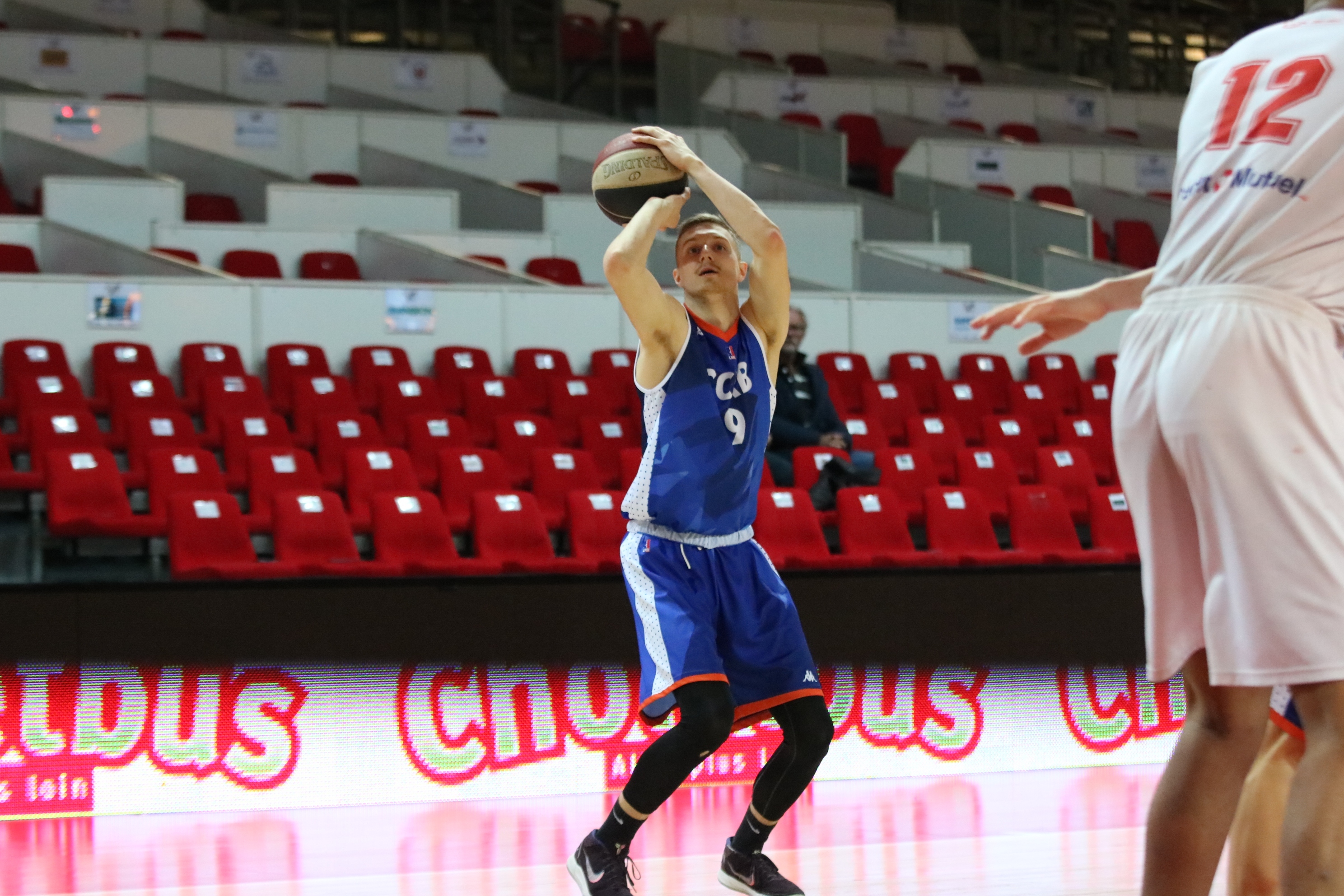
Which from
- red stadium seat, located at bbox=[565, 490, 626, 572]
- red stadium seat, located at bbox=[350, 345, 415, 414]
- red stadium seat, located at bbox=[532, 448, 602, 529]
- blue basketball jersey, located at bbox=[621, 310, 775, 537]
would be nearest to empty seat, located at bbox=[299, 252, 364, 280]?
red stadium seat, located at bbox=[350, 345, 415, 414]

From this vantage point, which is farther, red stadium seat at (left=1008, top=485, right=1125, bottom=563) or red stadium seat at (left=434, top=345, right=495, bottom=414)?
red stadium seat at (left=434, top=345, right=495, bottom=414)

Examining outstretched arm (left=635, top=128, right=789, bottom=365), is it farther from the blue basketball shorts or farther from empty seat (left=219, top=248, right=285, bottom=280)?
empty seat (left=219, top=248, right=285, bottom=280)

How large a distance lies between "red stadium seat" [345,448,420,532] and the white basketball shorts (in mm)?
5505

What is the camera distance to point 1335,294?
203 cm

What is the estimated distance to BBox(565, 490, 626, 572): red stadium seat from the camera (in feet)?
22.7

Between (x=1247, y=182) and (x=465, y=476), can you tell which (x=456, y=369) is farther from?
(x=1247, y=182)

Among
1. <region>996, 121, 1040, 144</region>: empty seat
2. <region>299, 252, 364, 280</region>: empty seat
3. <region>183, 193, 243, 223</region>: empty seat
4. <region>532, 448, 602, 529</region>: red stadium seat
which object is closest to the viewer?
<region>532, 448, 602, 529</region>: red stadium seat

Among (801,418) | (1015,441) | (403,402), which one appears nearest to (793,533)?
(801,418)

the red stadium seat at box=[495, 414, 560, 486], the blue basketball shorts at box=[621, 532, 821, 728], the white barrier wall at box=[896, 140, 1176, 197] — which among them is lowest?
the blue basketball shorts at box=[621, 532, 821, 728]

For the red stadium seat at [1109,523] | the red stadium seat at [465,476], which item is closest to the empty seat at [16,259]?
the red stadium seat at [465,476]

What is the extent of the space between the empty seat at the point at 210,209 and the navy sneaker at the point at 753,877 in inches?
364

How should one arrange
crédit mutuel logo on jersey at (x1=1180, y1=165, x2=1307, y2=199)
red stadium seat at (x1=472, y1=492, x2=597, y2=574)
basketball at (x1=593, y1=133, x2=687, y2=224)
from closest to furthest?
crédit mutuel logo on jersey at (x1=1180, y1=165, x2=1307, y2=199) < basketball at (x1=593, y1=133, x2=687, y2=224) < red stadium seat at (x1=472, y1=492, x2=597, y2=574)

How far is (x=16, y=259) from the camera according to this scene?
9305 mm

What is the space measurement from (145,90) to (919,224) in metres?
7.20
